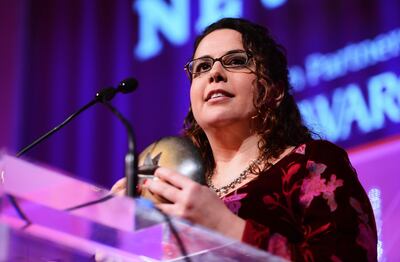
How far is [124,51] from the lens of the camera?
3.85 m

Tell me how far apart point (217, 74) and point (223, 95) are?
0.05 meters

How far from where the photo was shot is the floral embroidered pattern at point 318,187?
130 cm

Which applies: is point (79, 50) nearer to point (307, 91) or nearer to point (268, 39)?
point (307, 91)

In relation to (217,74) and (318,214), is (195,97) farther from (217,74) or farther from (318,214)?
(318,214)

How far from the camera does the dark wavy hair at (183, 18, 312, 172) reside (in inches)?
64.9

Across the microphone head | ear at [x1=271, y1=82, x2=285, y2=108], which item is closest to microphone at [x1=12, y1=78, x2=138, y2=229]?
the microphone head

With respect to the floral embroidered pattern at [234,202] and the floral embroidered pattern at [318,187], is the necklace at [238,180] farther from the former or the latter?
the floral embroidered pattern at [318,187]

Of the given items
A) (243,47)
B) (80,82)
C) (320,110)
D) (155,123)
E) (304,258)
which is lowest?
(304,258)

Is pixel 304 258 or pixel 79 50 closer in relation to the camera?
pixel 304 258

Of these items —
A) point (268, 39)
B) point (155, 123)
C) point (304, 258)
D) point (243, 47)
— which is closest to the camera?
point (304, 258)

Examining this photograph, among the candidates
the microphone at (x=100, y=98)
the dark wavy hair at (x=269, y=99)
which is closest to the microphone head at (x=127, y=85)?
the microphone at (x=100, y=98)

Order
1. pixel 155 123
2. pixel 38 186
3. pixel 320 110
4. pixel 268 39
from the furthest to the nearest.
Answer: pixel 155 123 → pixel 320 110 → pixel 268 39 → pixel 38 186

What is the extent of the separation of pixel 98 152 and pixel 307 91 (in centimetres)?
145

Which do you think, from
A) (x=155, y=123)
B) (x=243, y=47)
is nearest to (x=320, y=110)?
(x=155, y=123)
